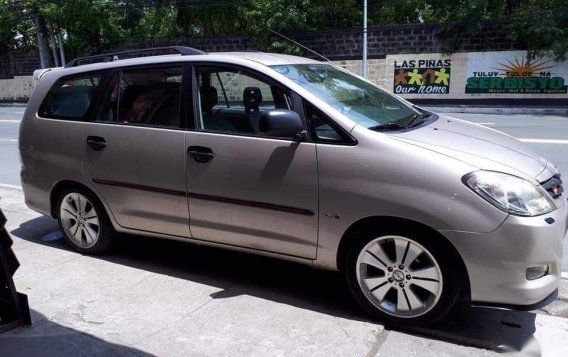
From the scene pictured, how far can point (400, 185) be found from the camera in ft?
10.9

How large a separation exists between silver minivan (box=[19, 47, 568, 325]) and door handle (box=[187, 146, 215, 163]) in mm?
12

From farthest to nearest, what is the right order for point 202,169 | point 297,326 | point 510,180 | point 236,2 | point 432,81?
1. point 236,2
2. point 432,81
3. point 202,169
4. point 297,326
5. point 510,180

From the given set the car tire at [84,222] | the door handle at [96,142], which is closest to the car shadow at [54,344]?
the car tire at [84,222]

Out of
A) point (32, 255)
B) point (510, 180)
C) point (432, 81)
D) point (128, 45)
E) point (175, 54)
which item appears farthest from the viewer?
point (128, 45)

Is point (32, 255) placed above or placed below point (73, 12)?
below

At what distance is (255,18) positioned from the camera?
26.6 metres

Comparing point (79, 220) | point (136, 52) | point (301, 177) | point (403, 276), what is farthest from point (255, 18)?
point (403, 276)

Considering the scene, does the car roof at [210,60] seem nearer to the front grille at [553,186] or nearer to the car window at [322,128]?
the car window at [322,128]

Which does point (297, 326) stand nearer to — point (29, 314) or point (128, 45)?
point (29, 314)

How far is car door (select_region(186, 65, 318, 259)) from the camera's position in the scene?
3707mm

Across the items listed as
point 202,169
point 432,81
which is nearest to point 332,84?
point 202,169

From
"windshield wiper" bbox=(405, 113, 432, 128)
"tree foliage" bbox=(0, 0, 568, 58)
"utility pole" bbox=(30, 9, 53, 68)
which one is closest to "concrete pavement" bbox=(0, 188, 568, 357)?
"windshield wiper" bbox=(405, 113, 432, 128)

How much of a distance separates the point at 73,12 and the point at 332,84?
2988 cm

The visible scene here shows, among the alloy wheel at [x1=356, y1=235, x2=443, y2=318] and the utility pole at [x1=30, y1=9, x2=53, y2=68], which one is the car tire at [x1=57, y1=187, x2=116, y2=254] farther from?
the utility pole at [x1=30, y1=9, x2=53, y2=68]
